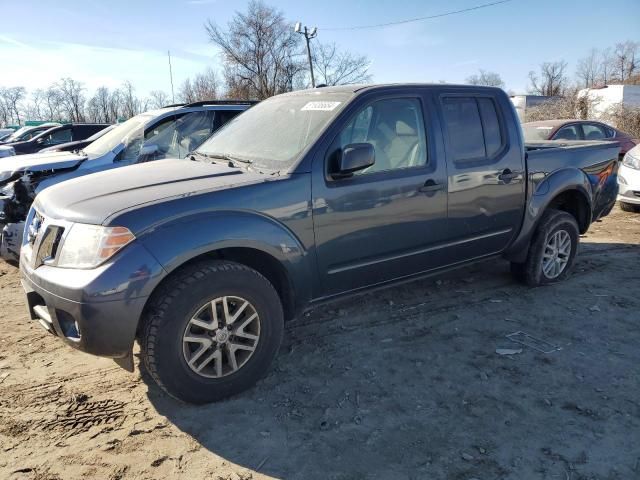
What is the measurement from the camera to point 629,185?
834cm

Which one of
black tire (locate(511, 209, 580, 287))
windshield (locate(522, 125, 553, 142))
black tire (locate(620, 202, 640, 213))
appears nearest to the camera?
black tire (locate(511, 209, 580, 287))

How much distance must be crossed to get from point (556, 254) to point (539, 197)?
744 mm

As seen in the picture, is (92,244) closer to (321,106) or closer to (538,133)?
(321,106)

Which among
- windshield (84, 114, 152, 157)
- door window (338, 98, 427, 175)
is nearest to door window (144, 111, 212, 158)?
windshield (84, 114, 152, 157)

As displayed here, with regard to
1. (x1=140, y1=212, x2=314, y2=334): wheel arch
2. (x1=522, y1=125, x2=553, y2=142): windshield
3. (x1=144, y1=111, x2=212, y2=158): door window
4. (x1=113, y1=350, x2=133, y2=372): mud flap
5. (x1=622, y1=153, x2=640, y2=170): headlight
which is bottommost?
(x1=113, y1=350, x2=133, y2=372): mud flap

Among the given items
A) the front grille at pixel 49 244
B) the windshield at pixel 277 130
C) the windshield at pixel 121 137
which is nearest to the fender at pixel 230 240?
the windshield at pixel 277 130

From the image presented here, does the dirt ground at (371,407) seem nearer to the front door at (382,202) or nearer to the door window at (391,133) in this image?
the front door at (382,202)

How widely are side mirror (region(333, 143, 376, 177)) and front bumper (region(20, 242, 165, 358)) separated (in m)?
1.31

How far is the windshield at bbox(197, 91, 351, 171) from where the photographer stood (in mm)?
3404

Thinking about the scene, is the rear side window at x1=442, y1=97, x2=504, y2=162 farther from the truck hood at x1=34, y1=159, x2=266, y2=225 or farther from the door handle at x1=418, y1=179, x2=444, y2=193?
the truck hood at x1=34, y1=159, x2=266, y2=225

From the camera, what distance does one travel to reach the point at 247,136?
3887 mm

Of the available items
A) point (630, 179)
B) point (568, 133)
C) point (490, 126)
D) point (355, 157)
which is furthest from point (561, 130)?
point (355, 157)

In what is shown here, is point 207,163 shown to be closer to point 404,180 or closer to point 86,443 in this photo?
point 404,180

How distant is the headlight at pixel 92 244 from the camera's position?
2625mm
